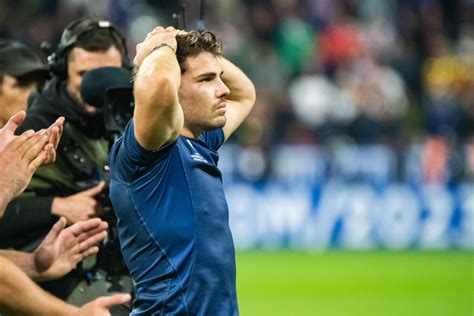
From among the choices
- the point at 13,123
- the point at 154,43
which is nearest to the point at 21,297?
the point at 13,123

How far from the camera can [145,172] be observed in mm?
4777

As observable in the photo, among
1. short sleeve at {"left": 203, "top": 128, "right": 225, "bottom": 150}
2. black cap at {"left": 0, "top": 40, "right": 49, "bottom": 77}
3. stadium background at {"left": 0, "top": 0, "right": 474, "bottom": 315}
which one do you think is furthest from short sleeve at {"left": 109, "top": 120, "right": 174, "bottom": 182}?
stadium background at {"left": 0, "top": 0, "right": 474, "bottom": 315}

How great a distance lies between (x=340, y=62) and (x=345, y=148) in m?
2.55

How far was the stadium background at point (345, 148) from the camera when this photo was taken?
1384 cm

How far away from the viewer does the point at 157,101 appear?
14.9 ft

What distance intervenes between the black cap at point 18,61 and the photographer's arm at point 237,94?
124cm

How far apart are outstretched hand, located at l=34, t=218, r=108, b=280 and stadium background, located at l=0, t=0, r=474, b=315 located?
6.17m

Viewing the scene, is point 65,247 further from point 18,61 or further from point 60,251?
point 18,61

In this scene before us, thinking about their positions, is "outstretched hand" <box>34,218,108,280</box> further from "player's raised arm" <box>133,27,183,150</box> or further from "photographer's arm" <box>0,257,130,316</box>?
"player's raised arm" <box>133,27,183,150</box>

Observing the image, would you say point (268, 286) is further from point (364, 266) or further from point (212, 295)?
point (212, 295)

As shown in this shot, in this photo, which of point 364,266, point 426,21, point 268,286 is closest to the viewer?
point 268,286

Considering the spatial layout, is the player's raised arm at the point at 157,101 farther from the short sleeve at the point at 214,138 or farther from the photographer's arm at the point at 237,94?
the photographer's arm at the point at 237,94

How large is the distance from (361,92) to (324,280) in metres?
4.72

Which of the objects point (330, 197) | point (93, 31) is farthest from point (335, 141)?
point (93, 31)
